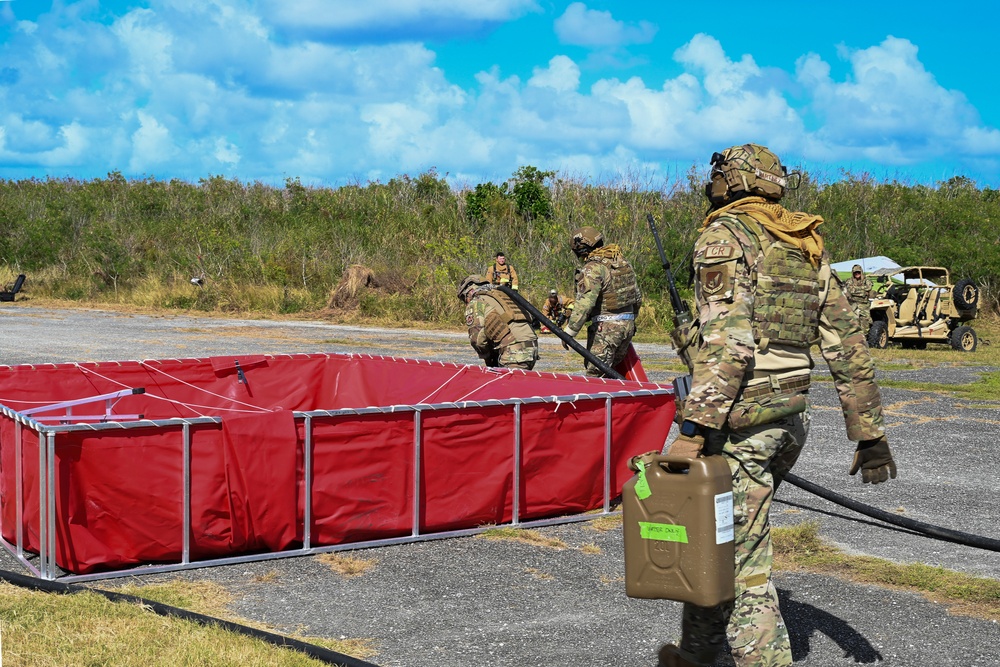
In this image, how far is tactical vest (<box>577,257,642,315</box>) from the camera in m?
10.1

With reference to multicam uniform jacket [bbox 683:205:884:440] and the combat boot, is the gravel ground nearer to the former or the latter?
the combat boot

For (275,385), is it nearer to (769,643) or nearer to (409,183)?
(769,643)

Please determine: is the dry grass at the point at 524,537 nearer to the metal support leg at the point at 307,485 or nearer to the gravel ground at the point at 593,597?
the gravel ground at the point at 593,597

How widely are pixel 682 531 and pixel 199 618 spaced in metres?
2.44

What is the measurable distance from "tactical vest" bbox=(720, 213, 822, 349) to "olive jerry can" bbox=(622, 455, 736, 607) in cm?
56

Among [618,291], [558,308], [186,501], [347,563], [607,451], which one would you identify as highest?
[618,291]

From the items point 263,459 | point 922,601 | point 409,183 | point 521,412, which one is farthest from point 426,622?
point 409,183

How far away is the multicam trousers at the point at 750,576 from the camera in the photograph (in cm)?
388

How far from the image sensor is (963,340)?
2028cm

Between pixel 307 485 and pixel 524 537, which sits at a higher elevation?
pixel 307 485

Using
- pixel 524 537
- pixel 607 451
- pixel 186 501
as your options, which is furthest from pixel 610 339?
pixel 186 501

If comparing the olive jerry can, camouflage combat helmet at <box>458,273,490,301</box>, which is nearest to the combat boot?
the olive jerry can

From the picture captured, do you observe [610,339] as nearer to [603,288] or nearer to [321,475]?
[603,288]

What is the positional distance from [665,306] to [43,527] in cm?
1967
